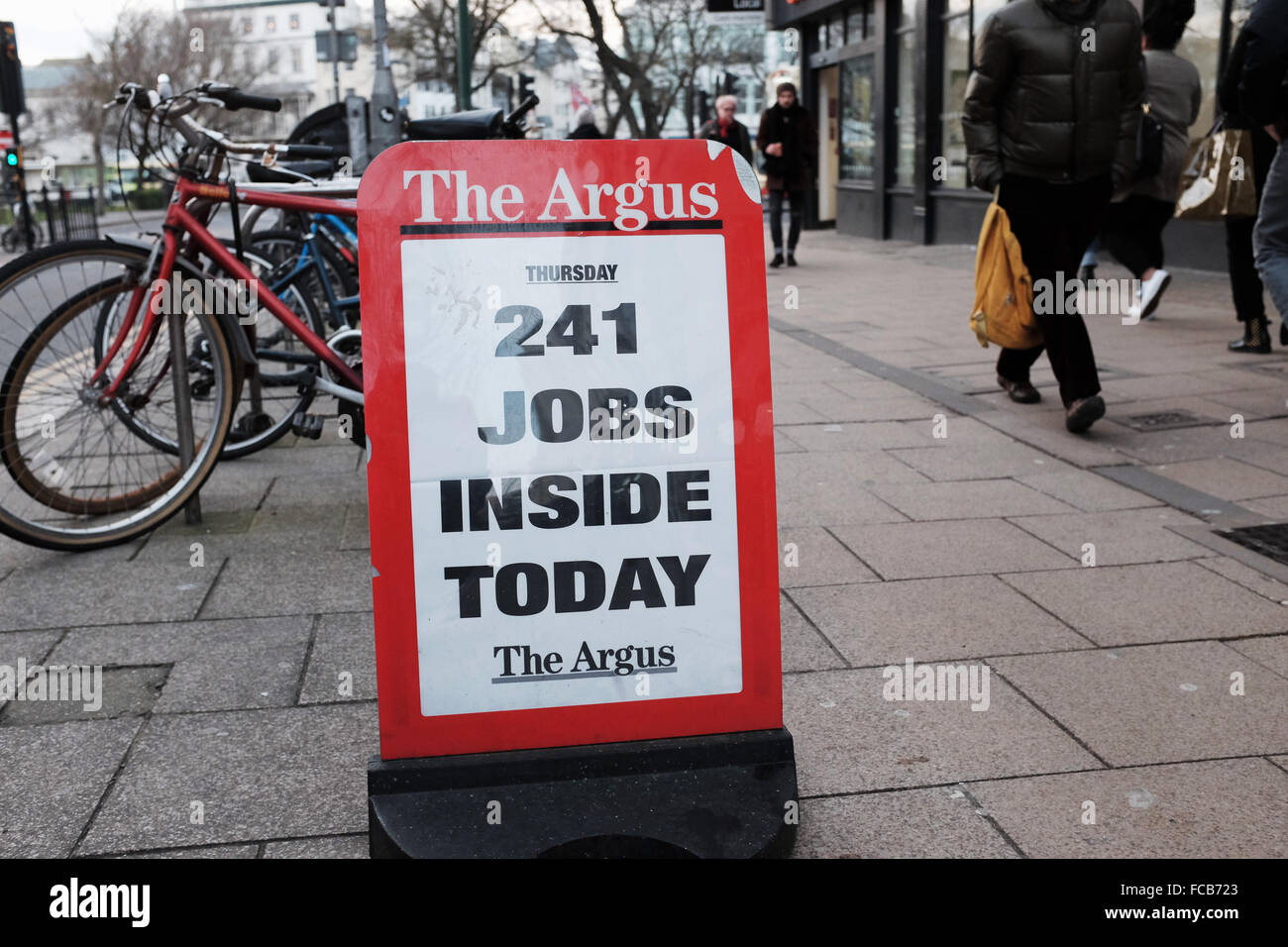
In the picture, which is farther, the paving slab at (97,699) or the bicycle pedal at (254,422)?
the bicycle pedal at (254,422)

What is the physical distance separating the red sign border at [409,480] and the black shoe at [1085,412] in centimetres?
340

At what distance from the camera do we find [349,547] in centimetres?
416

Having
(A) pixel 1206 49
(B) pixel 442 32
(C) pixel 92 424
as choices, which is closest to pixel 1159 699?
(C) pixel 92 424

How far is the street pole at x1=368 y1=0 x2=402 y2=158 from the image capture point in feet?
41.0

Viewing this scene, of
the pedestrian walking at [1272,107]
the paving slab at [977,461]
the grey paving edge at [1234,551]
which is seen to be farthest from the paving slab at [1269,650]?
the pedestrian walking at [1272,107]

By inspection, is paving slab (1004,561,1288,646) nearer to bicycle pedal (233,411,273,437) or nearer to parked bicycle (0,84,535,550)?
parked bicycle (0,84,535,550)

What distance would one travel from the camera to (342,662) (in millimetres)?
3193

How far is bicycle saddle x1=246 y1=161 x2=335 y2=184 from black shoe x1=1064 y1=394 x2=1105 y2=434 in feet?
10.2

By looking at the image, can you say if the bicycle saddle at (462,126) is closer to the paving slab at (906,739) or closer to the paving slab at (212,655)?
the paving slab at (212,655)

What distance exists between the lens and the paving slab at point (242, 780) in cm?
238

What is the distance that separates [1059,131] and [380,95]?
893 centimetres

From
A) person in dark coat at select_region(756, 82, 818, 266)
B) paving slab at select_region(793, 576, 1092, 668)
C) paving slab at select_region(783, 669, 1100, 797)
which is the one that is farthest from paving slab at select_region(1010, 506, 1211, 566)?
person in dark coat at select_region(756, 82, 818, 266)
